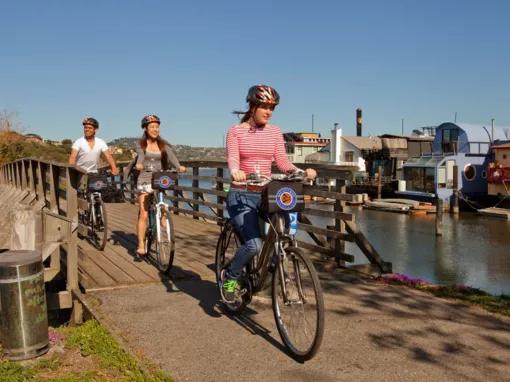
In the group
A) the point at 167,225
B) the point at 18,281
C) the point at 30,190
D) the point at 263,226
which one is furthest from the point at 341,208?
the point at 30,190

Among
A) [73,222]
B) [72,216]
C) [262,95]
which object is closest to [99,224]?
[72,216]

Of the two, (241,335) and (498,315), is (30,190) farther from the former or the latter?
(498,315)

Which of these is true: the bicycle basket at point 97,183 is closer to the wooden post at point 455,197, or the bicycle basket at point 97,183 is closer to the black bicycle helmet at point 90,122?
the black bicycle helmet at point 90,122

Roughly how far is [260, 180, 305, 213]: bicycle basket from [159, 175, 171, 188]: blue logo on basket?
111 inches

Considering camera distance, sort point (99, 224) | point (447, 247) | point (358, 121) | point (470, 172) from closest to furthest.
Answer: point (99, 224)
point (447, 247)
point (470, 172)
point (358, 121)

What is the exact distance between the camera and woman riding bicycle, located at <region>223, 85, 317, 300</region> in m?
4.24

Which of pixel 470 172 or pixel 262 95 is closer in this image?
pixel 262 95

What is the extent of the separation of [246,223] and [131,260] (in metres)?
3.50

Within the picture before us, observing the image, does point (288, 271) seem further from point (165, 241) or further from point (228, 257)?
point (165, 241)

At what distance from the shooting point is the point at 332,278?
631cm

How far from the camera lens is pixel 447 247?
29609 mm

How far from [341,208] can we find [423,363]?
Result: 3470 mm

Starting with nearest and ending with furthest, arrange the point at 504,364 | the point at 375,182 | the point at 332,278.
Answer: the point at 504,364
the point at 332,278
the point at 375,182

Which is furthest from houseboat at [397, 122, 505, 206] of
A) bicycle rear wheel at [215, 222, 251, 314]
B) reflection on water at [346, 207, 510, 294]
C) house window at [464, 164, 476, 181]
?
bicycle rear wheel at [215, 222, 251, 314]
